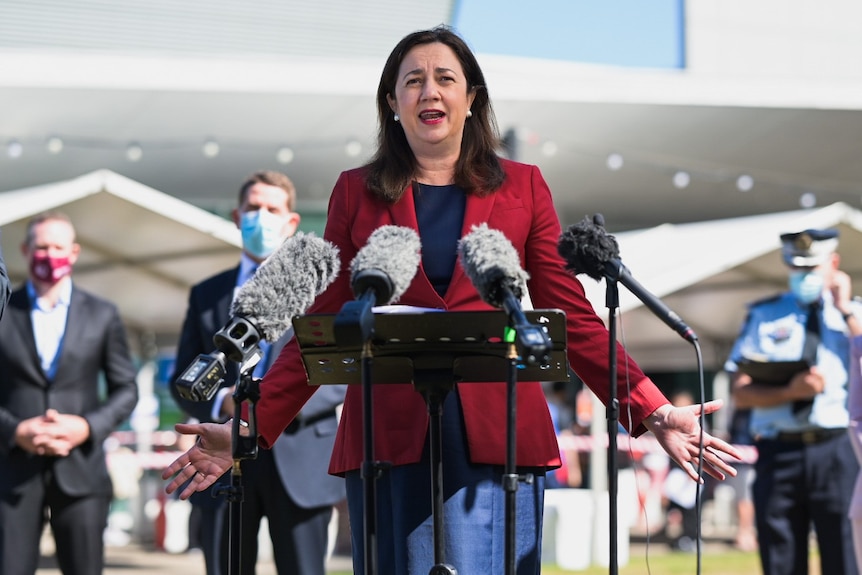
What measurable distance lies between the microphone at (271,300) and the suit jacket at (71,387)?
3.44 meters

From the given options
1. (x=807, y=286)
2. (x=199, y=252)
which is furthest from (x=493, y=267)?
(x=199, y=252)

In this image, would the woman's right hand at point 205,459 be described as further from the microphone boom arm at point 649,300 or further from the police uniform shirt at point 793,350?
the police uniform shirt at point 793,350

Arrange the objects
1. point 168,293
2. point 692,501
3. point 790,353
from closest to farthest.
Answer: point 790,353 < point 168,293 < point 692,501

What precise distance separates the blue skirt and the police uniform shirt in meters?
4.34

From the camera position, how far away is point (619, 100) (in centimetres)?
1706

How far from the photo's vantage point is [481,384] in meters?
3.51

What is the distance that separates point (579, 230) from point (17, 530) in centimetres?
370

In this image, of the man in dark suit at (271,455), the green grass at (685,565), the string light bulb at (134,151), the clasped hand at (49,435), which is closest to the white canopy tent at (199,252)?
the green grass at (685,565)

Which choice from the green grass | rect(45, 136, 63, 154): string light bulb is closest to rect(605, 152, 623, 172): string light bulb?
the green grass

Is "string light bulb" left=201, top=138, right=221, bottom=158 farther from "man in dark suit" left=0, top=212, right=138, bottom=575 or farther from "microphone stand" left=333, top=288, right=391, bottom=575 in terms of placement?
"microphone stand" left=333, top=288, right=391, bottom=575

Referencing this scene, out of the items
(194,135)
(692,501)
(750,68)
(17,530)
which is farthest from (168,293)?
(750,68)

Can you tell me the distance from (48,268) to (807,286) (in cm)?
435

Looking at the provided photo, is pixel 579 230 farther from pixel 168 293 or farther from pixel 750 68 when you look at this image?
pixel 750 68

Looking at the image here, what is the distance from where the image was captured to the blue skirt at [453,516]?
3391 mm
